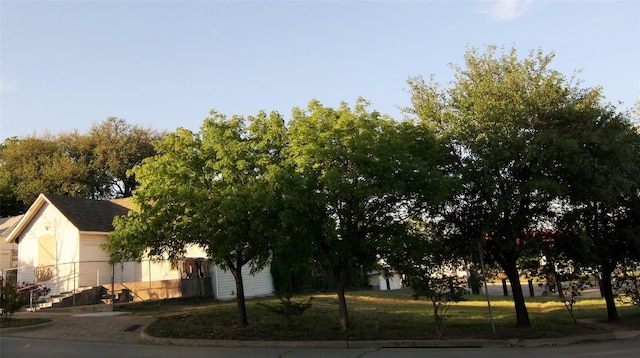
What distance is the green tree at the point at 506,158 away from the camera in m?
14.0

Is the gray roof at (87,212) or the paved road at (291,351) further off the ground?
the gray roof at (87,212)

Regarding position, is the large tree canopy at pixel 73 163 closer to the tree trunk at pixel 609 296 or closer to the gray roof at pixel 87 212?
the gray roof at pixel 87 212

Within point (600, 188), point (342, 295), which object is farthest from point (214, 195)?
point (600, 188)

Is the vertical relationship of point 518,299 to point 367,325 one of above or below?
above

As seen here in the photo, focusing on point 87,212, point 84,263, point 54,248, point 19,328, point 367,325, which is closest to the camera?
point 367,325

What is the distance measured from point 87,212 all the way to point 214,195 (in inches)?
677

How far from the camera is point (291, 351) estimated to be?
1178cm

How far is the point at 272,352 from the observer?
1172cm

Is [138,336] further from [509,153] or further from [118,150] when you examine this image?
[118,150]

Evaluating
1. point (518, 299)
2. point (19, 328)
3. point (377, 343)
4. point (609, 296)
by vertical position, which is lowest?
point (377, 343)

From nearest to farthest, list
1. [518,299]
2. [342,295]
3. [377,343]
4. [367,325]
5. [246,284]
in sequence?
[377,343] < [342,295] < [367,325] < [518,299] < [246,284]

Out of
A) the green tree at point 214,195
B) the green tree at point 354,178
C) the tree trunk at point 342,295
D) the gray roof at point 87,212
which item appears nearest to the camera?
the green tree at point 354,178

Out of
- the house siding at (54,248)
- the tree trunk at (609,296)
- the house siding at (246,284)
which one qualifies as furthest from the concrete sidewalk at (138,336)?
the house siding at (246,284)

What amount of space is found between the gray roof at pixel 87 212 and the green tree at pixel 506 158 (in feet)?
59.2
